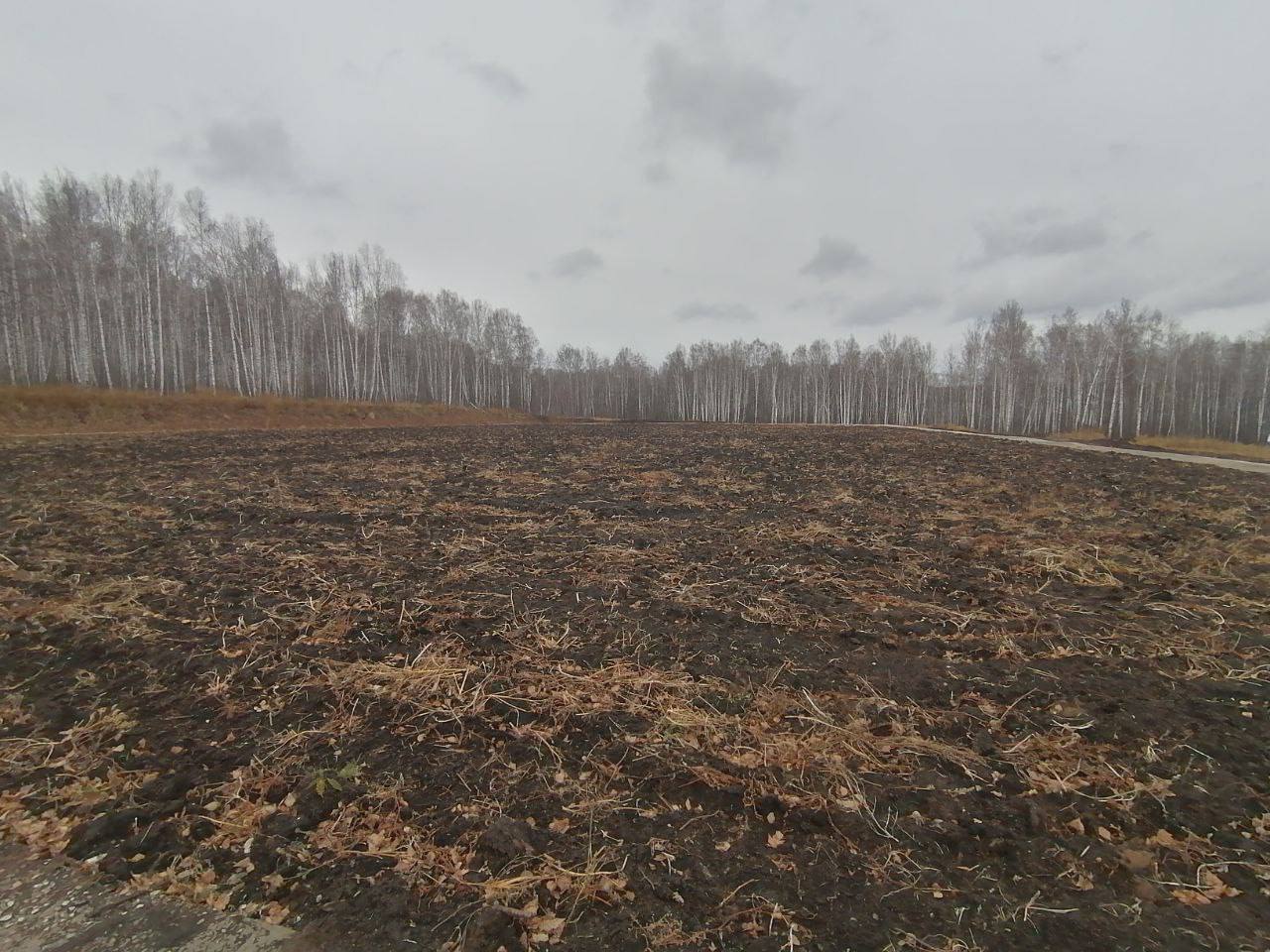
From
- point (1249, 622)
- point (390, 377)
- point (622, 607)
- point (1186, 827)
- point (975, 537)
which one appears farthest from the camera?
point (390, 377)

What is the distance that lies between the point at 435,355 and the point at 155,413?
41.6 meters

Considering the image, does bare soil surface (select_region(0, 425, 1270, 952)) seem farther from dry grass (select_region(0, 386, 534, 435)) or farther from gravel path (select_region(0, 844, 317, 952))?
dry grass (select_region(0, 386, 534, 435))

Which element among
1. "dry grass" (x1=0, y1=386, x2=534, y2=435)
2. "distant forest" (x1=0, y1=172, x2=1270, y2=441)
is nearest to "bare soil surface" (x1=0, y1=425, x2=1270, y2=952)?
"dry grass" (x1=0, y1=386, x2=534, y2=435)

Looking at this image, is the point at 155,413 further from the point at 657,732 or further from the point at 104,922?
the point at 657,732

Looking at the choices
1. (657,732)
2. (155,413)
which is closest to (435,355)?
(155,413)

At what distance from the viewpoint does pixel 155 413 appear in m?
26.4

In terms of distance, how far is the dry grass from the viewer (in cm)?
2222

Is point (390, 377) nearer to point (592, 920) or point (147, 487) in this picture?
point (147, 487)

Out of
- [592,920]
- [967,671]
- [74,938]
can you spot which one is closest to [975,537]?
[967,671]

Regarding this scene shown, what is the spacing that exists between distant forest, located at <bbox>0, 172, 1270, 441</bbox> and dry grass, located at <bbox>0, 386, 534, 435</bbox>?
10.3 m

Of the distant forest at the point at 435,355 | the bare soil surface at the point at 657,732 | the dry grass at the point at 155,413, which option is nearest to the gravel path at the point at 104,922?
the bare soil surface at the point at 657,732

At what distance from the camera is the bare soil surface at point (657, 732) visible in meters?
2.20

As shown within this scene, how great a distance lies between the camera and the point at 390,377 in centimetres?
5809

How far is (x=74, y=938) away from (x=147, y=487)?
10869 mm
